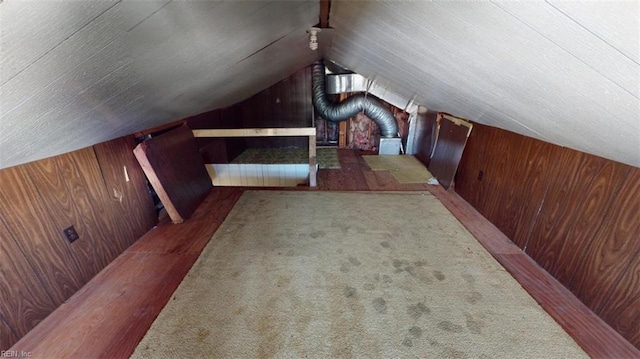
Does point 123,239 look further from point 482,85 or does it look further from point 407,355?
point 482,85

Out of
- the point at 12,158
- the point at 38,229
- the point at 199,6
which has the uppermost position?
the point at 199,6

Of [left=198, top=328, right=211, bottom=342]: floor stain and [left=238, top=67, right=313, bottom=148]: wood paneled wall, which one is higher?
[left=238, top=67, right=313, bottom=148]: wood paneled wall

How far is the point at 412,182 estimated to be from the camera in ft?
11.1

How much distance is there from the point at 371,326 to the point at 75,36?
1578 millimetres

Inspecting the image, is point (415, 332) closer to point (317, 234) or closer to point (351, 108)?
point (317, 234)

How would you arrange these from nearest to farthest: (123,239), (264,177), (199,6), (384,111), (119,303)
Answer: (199,6) < (119,303) < (123,239) < (264,177) < (384,111)

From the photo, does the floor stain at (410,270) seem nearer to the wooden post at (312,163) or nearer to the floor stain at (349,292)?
the floor stain at (349,292)

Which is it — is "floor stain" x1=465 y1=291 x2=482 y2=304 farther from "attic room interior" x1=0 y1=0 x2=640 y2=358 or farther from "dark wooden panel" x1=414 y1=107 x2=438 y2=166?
"dark wooden panel" x1=414 y1=107 x2=438 y2=166

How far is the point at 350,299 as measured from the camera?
1.55 metres

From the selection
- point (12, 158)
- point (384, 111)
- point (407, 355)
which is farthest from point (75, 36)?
point (384, 111)

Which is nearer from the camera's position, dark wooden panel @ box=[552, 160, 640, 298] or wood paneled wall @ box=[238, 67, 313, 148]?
dark wooden panel @ box=[552, 160, 640, 298]

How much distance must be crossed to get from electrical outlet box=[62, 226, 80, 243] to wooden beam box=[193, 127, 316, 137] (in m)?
1.64

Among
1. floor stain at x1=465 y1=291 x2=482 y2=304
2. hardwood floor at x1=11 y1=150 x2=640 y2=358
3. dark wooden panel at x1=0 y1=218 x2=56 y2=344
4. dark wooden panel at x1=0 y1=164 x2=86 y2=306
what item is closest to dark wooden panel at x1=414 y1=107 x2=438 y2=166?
hardwood floor at x1=11 y1=150 x2=640 y2=358

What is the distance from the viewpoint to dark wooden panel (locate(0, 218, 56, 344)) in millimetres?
1229
